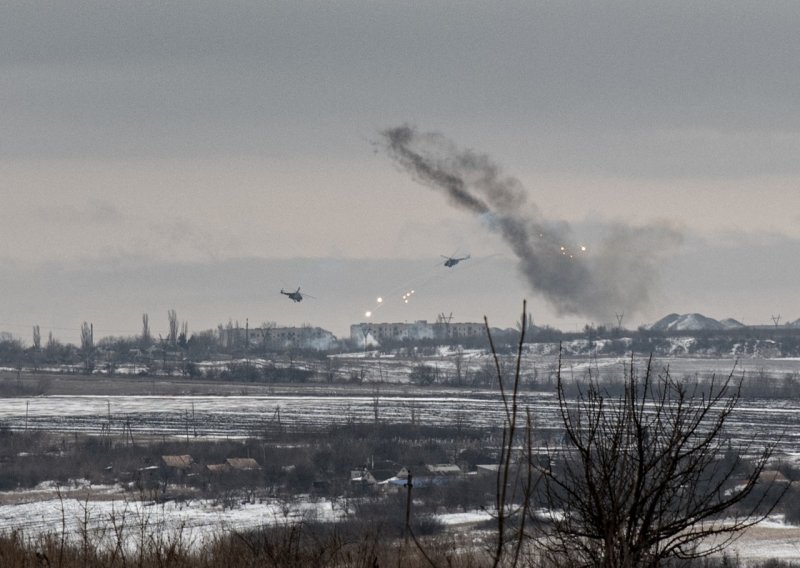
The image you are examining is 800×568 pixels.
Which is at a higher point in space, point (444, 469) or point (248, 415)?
point (248, 415)

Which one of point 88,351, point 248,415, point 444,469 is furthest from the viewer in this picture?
point 88,351

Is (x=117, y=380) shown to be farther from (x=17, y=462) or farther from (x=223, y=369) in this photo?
(x=17, y=462)

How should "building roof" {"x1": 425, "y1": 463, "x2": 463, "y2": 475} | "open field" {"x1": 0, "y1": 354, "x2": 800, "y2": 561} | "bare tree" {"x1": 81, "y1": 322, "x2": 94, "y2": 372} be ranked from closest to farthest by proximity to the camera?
"open field" {"x1": 0, "y1": 354, "x2": 800, "y2": 561}, "building roof" {"x1": 425, "y1": 463, "x2": 463, "y2": 475}, "bare tree" {"x1": 81, "y1": 322, "x2": 94, "y2": 372}

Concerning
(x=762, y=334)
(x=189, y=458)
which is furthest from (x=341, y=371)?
(x=189, y=458)

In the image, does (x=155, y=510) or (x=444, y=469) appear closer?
(x=155, y=510)

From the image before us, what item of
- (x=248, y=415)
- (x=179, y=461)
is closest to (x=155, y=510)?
(x=179, y=461)

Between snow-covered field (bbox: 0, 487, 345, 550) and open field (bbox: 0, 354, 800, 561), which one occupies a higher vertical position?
open field (bbox: 0, 354, 800, 561)

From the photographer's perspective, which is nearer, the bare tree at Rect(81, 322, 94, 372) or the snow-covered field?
the snow-covered field

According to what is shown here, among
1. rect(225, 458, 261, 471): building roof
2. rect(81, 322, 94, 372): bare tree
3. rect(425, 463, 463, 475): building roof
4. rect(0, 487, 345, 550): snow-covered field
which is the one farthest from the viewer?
rect(81, 322, 94, 372): bare tree

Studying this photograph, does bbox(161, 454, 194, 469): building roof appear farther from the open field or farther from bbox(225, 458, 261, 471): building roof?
the open field

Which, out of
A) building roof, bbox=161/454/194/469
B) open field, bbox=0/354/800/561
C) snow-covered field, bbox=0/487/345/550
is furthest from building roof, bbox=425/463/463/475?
building roof, bbox=161/454/194/469

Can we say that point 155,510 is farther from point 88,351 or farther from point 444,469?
point 88,351

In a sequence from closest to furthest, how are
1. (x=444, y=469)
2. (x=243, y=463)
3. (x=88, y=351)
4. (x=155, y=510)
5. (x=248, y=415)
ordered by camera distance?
(x=155, y=510) → (x=444, y=469) → (x=243, y=463) → (x=248, y=415) → (x=88, y=351)

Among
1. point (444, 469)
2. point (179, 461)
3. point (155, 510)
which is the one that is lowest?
point (155, 510)
